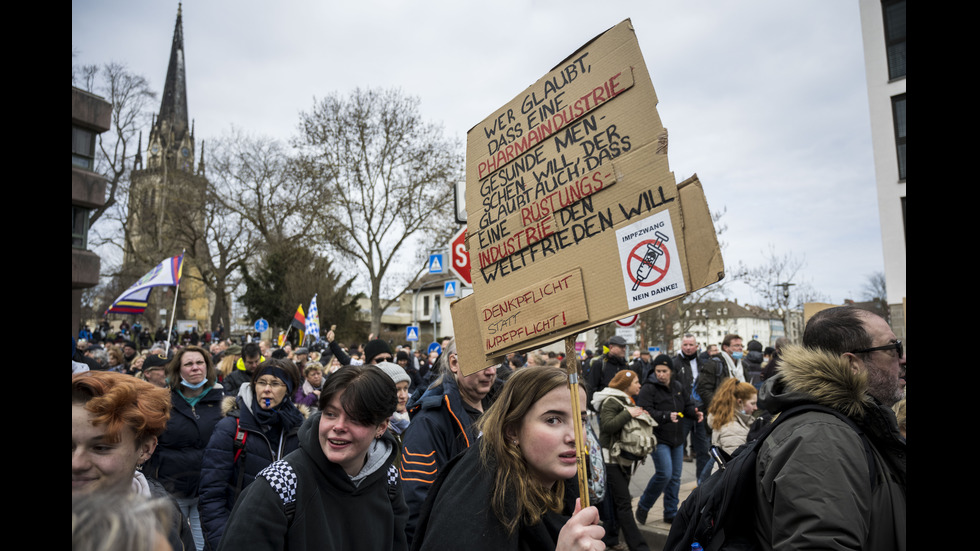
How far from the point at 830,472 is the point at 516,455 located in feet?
3.24

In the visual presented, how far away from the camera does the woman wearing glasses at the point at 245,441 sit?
4137mm

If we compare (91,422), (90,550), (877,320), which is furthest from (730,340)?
(90,550)

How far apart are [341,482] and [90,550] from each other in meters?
1.77

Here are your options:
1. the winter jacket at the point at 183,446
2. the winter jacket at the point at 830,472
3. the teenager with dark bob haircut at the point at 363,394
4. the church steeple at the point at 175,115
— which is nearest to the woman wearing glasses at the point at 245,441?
the winter jacket at the point at 183,446

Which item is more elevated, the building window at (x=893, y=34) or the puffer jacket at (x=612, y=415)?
the building window at (x=893, y=34)

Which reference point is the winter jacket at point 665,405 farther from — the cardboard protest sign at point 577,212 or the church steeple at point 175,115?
the church steeple at point 175,115

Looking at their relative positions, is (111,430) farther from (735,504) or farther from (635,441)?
(635,441)

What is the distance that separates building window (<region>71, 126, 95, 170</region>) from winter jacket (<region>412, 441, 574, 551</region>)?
30102 mm

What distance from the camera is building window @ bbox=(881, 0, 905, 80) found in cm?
2142

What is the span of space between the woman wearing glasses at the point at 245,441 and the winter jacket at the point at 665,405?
4.33m

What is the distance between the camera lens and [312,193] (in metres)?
32.5

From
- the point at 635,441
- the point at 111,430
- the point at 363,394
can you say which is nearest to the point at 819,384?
the point at 363,394

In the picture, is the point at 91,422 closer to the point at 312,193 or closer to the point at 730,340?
the point at 730,340

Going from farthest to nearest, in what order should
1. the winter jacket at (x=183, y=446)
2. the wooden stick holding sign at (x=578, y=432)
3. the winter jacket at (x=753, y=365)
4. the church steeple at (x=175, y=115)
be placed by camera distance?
the church steeple at (x=175, y=115) < the winter jacket at (x=753, y=365) < the winter jacket at (x=183, y=446) < the wooden stick holding sign at (x=578, y=432)
